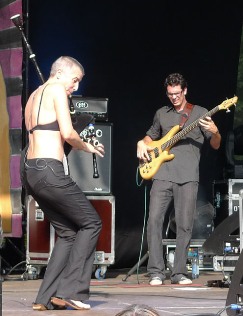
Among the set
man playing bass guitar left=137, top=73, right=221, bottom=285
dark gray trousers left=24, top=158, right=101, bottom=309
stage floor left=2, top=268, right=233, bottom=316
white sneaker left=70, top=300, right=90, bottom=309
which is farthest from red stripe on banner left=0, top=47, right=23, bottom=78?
white sneaker left=70, top=300, right=90, bottom=309

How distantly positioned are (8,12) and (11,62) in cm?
48

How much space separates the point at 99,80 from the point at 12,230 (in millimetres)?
1922

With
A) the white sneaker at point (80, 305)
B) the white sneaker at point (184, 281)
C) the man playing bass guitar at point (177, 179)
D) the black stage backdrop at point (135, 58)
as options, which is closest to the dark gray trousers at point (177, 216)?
the man playing bass guitar at point (177, 179)

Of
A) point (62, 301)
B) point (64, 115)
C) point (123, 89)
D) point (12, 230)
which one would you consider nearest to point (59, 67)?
point (64, 115)

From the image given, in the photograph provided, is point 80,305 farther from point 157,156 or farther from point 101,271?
point 101,271

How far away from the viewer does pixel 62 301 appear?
6.13 m

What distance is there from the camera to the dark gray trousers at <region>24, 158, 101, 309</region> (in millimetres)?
6078

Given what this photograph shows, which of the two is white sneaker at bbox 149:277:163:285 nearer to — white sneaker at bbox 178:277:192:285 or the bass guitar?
white sneaker at bbox 178:277:192:285

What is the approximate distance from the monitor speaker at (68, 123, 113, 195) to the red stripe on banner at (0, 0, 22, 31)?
130 centimetres

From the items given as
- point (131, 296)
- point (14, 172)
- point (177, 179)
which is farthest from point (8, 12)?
point (131, 296)

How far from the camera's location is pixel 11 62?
29.9 feet

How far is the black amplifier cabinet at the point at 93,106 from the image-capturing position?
910cm

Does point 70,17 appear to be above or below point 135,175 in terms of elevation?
above

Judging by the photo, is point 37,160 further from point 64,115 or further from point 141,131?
point 141,131
